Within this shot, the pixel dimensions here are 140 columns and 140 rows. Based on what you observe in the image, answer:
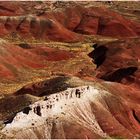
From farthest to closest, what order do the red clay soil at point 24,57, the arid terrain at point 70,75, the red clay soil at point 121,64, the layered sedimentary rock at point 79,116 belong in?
the red clay soil at point 24,57, the red clay soil at point 121,64, the arid terrain at point 70,75, the layered sedimentary rock at point 79,116

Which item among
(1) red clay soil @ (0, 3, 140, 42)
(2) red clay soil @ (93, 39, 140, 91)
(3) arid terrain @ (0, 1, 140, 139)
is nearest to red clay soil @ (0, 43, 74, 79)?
(3) arid terrain @ (0, 1, 140, 139)

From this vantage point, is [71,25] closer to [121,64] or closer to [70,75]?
[121,64]

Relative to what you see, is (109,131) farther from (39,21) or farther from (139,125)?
(39,21)

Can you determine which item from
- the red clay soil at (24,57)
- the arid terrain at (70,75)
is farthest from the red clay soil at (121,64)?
the red clay soil at (24,57)

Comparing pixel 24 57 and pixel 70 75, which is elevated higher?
pixel 70 75

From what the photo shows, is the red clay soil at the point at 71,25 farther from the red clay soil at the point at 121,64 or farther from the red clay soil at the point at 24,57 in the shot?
the red clay soil at the point at 121,64

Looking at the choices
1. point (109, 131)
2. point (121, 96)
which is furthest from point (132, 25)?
point (109, 131)

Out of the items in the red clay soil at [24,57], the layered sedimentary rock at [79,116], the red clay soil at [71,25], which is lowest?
the red clay soil at [71,25]

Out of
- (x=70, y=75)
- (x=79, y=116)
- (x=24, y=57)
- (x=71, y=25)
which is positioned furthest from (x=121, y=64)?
(x=71, y=25)

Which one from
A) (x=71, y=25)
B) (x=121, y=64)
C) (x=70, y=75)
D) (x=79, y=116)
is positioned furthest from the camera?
(x=71, y=25)
